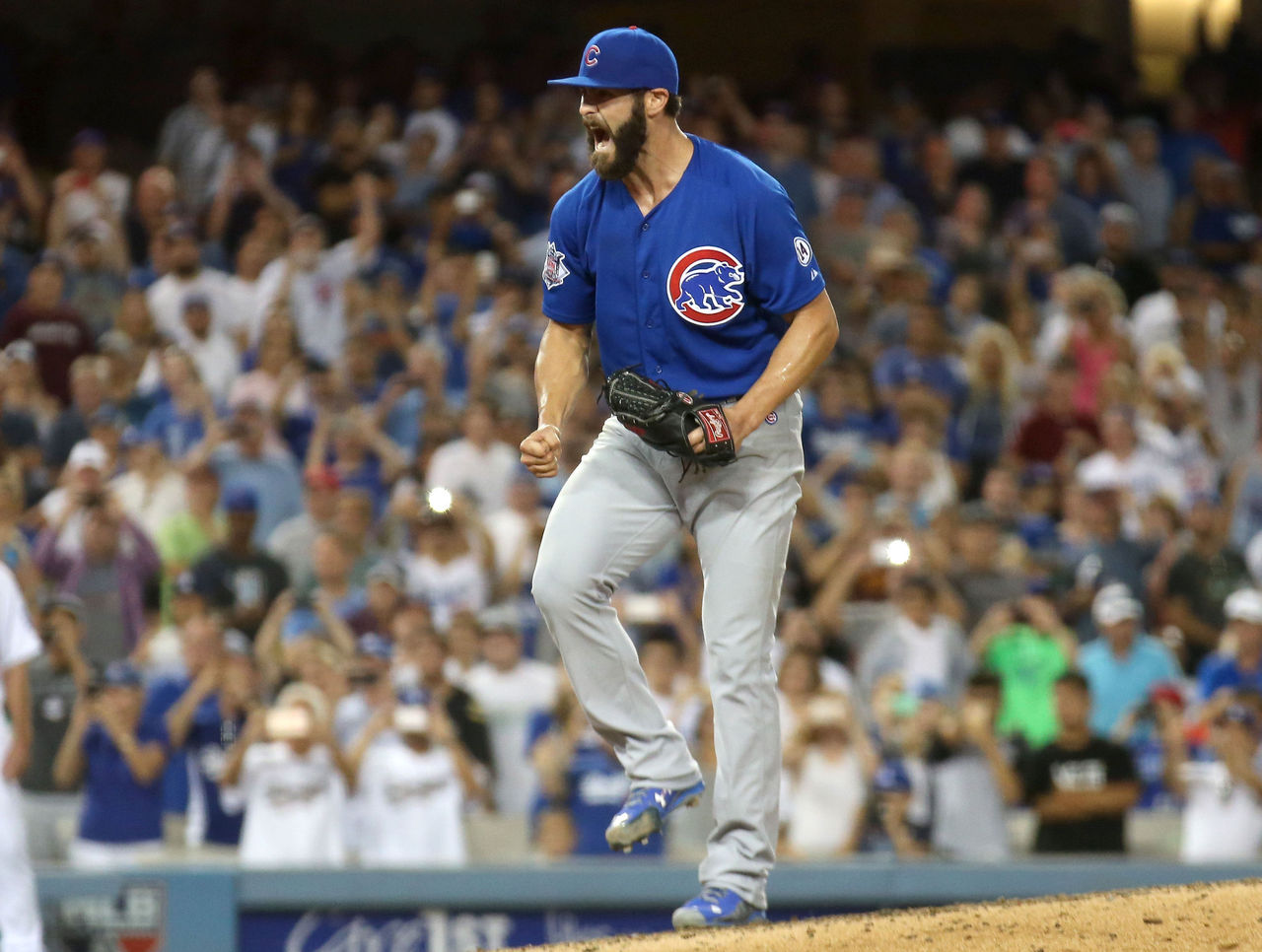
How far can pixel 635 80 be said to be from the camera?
4203mm

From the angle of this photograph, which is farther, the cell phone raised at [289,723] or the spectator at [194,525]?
the spectator at [194,525]

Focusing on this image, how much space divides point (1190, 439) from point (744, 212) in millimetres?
7046

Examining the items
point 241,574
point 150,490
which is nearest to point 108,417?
point 150,490

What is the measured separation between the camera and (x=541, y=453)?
163 inches

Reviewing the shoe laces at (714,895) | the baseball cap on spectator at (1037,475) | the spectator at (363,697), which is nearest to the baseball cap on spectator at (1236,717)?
the baseball cap on spectator at (1037,475)

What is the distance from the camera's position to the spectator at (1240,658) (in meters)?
8.70

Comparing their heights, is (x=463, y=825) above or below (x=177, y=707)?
below

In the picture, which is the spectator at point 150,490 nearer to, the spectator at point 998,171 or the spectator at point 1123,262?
the spectator at point 998,171

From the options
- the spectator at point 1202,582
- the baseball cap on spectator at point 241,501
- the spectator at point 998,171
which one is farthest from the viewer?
the spectator at point 998,171

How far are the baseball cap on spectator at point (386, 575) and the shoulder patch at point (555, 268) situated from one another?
4609 mm

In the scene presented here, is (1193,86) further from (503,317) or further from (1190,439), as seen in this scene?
(503,317)

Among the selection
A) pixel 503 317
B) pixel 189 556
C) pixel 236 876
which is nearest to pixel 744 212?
pixel 236 876

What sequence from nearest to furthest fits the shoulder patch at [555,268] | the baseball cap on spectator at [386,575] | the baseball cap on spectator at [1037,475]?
the shoulder patch at [555,268] < the baseball cap on spectator at [386,575] < the baseball cap on spectator at [1037,475]

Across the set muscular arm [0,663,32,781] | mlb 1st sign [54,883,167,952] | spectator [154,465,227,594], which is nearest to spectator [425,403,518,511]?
spectator [154,465,227,594]
